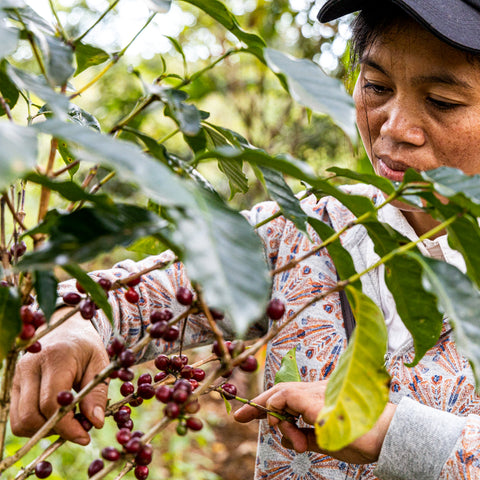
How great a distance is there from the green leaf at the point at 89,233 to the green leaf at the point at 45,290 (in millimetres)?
104

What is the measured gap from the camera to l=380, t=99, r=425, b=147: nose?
0.87 meters

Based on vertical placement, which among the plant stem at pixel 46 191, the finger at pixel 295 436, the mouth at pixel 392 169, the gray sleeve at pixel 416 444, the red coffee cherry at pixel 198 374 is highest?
the plant stem at pixel 46 191

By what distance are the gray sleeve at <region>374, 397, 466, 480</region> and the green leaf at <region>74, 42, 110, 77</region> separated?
0.60m

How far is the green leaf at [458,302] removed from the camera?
38cm

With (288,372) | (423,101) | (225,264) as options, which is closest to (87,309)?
(225,264)

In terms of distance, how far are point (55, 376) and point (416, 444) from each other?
48 cm

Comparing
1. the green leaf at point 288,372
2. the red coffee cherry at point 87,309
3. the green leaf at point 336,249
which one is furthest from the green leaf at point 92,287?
the green leaf at point 288,372

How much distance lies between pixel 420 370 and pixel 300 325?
0.78 ft

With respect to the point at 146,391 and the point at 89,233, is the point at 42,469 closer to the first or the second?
the point at 146,391

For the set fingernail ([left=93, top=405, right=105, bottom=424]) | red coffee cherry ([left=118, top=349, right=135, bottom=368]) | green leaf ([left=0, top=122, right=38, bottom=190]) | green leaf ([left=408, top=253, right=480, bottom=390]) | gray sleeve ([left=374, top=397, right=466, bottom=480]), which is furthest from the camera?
gray sleeve ([left=374, top=397, right=466, bottom=480])

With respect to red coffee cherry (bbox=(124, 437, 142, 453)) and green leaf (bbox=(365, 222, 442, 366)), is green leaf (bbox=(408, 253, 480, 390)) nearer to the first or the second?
green leaf (bbox=(365, 222, 442, 366))

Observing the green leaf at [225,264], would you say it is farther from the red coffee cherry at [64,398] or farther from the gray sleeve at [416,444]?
the gray sleeve at [416,444]

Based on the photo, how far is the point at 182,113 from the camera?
476 millimetres

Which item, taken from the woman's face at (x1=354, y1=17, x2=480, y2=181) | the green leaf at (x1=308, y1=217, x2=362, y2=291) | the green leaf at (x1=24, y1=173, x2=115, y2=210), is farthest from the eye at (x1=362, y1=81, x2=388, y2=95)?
the green leaf at (x1=24, y1=173, x2=115, y2=210)
